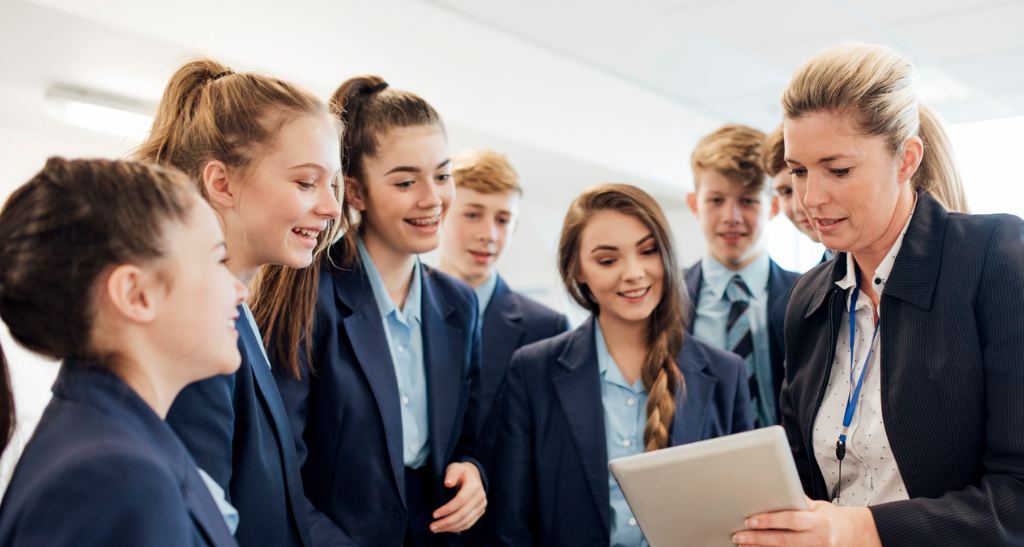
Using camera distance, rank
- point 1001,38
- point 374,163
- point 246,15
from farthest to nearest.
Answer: point 1001,38
point 246,15
point 374,163

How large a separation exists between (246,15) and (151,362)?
2.79 metres

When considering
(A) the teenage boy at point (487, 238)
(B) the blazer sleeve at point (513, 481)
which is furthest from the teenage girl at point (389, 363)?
(A) the teenage boy at point (487, 238)

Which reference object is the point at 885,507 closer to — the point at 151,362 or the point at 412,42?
the point at 151,362

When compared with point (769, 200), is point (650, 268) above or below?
below

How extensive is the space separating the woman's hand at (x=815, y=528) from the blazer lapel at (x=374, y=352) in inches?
33.3

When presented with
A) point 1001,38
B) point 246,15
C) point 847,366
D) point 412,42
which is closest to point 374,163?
point 847,366

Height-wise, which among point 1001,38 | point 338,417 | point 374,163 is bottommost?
point 338,417

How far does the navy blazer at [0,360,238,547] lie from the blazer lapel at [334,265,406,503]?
0.88 metres

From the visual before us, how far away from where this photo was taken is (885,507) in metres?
1.42

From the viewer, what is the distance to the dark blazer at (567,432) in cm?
198

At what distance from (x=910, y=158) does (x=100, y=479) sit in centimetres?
156

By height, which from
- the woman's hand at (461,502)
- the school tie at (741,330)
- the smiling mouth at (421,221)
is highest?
the smiling mouth at (421,221)

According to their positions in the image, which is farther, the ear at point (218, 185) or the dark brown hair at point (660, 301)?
the dark brown hair at point (660, 301)

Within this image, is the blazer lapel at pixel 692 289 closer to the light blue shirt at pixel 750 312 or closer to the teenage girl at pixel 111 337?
the light blue shirt at pixel 750 312
